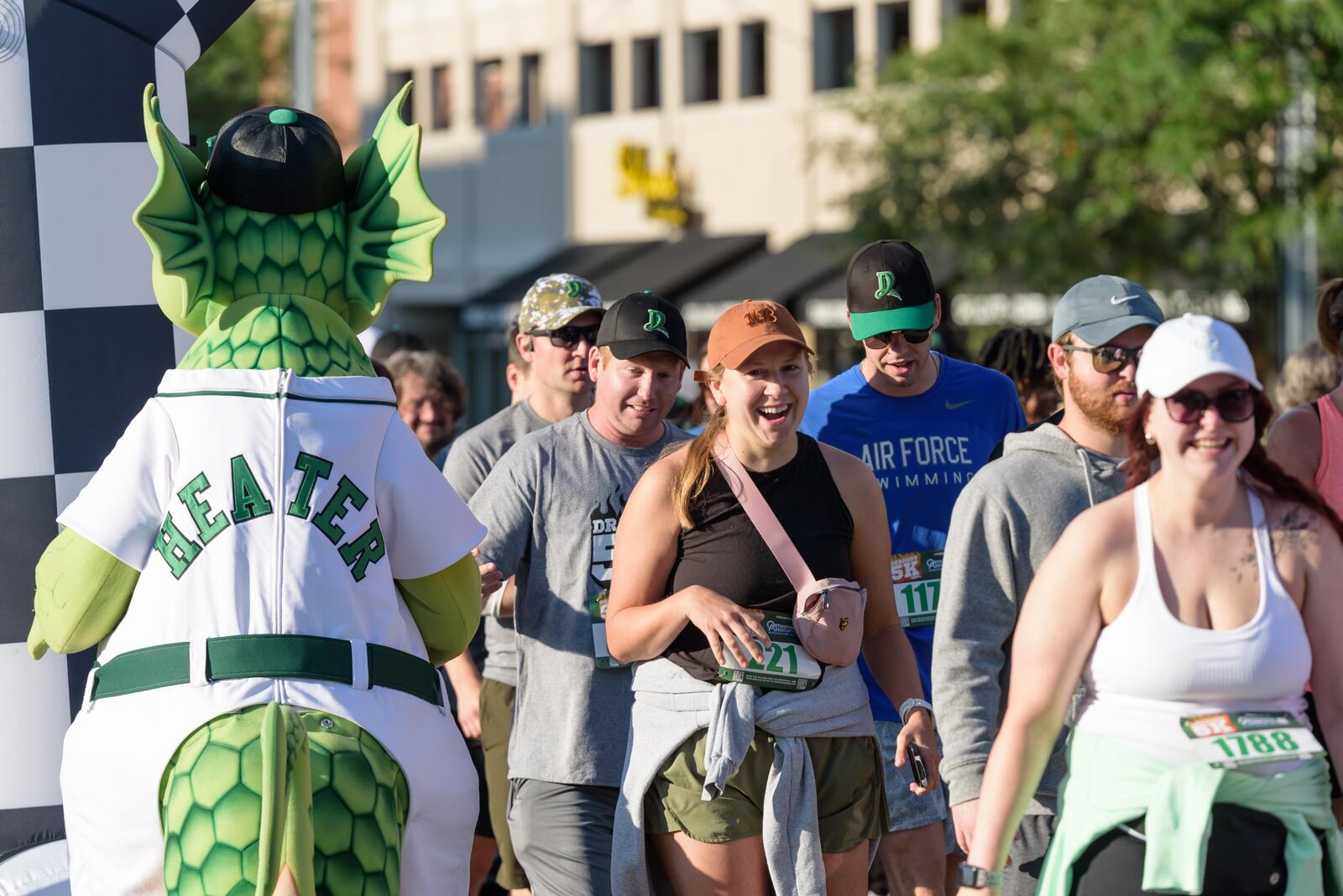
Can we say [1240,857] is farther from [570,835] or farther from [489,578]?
[489,578]

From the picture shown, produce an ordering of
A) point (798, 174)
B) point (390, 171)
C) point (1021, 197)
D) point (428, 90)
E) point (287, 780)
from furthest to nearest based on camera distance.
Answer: point (428, 90), point (798, 174), point (1021, 197), point (390, 171), point (287, 780)

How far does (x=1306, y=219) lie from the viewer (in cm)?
1463

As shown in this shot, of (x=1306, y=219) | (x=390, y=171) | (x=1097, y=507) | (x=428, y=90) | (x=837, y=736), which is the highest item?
(x=428, y=90)

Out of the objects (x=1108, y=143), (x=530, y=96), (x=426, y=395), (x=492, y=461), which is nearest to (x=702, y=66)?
(x=530, y=96)

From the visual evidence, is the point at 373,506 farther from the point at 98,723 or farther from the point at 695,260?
the point at 695,260

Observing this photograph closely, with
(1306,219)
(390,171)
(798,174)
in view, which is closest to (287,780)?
(390,171)

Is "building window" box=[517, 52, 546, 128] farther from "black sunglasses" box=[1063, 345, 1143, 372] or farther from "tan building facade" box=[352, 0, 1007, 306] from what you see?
"black sunglasses" box=[1063, 345, 1143, 372]

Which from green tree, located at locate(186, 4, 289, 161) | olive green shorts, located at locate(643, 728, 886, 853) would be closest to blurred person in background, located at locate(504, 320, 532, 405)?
olive green shorts, located at locate(643, 728, 886, 853)

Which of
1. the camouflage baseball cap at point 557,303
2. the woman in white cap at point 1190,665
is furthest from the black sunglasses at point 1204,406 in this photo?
the camouflage baseball cap at point 557,303

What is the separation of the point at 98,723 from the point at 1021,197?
712 inches

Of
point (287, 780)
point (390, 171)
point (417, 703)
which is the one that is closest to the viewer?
point (287, 780)

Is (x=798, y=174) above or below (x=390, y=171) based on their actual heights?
above

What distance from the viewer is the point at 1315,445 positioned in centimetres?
459

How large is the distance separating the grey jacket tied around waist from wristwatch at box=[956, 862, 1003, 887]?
0.66 meters
